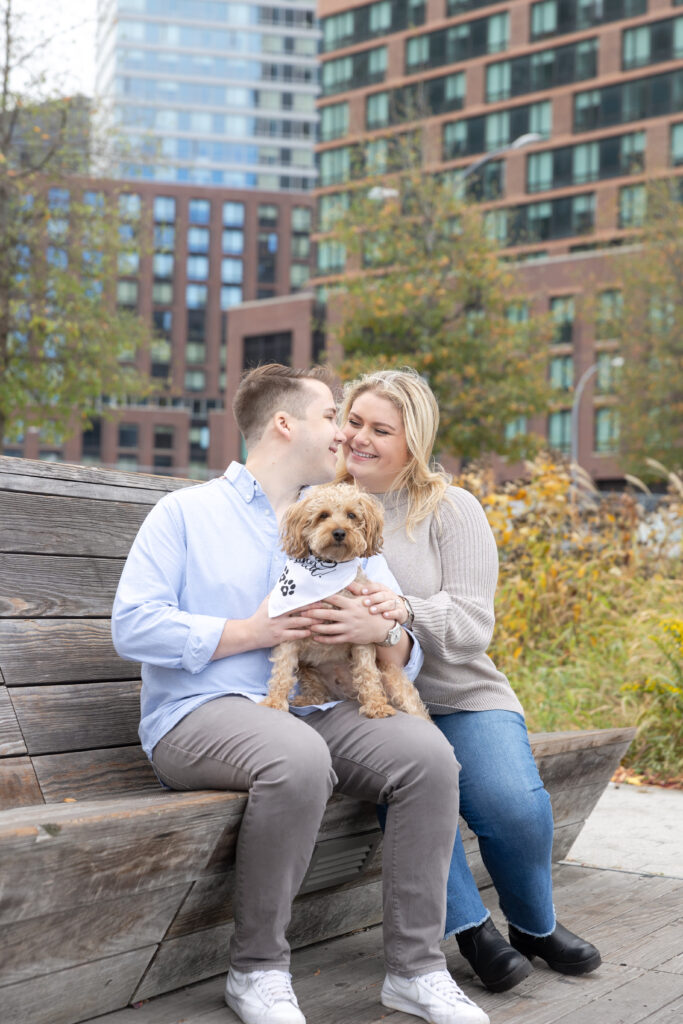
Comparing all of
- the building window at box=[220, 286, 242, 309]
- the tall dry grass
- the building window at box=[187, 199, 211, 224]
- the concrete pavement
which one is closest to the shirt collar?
the concrete pavement

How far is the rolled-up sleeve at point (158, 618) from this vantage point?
10.3ft

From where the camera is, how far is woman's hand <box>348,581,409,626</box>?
3.44 metres

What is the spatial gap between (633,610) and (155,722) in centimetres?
621

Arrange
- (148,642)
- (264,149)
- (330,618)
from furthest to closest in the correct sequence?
(264,149), (330,618), (148,642)

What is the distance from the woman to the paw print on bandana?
29cm

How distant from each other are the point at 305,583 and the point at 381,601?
0.96 feet

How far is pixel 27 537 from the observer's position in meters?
3.60

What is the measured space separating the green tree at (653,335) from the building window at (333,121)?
A: 32.4 m

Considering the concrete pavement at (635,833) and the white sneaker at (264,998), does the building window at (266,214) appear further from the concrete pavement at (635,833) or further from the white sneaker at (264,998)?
the white sneaker at (264,998)

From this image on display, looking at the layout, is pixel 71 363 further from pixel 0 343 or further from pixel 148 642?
pixel 148 642

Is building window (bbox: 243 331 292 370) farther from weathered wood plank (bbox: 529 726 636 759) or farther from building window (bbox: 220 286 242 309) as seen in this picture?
weathered wood plank (bbox: 529 726 636 759)

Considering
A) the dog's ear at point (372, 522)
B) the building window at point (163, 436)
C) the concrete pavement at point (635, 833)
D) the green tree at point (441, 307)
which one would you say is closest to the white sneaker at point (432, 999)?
the dog's ear at point (372, 522)

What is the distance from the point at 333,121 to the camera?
65875mm

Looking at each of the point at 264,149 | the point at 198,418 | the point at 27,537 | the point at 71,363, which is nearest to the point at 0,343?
the point at 71,363
